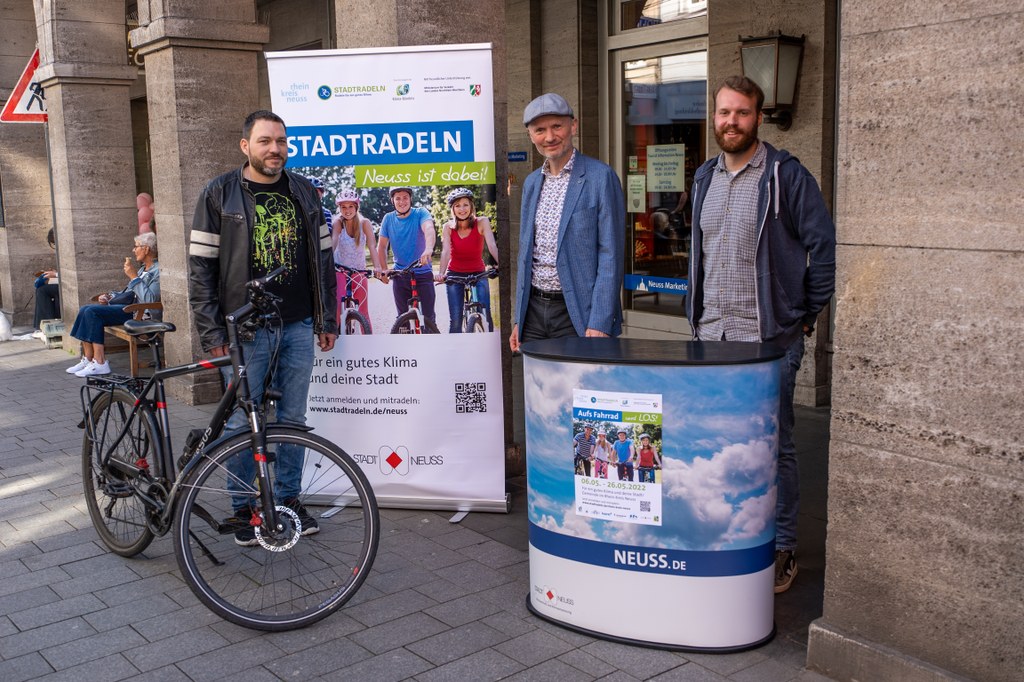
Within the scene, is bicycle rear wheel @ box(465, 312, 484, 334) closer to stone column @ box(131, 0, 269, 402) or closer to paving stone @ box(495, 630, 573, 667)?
paving stone @ box(495, 630, 573, 667)

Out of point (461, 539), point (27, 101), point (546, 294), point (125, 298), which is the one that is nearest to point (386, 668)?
point (461, 539)

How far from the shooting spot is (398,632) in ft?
14.2

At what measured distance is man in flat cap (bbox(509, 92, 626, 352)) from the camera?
201 inches

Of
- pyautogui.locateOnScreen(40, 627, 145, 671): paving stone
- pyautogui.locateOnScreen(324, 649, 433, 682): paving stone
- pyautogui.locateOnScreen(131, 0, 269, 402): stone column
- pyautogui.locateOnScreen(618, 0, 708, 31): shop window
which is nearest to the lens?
pyautogui.locateOnScreen(324, 649, 433, 682): paving stone

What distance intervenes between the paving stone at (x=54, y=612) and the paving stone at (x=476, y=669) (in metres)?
1.68

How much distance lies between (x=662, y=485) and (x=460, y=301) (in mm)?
2084

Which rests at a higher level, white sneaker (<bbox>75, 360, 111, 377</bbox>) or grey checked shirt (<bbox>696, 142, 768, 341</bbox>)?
grey checked shirt (<bbox>696, 142, 768, 341</bbox>)

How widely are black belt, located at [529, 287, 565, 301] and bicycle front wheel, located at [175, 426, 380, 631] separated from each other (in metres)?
1.35

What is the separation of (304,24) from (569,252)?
1144cm

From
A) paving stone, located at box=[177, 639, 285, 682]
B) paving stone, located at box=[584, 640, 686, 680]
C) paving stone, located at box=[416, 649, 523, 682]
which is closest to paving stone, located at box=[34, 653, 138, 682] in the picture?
paving stone, located at box=[177, 639, 285, 682]

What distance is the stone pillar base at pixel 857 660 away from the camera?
3.52 m

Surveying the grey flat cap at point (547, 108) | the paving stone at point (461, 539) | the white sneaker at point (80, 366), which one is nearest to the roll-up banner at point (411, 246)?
the paving stone at point (461, 539)

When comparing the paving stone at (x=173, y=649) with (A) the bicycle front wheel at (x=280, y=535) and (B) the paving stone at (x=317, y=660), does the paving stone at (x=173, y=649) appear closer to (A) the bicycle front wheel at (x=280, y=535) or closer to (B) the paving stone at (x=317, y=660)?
(A) the bicycle front wheel at (x=280, y=535)

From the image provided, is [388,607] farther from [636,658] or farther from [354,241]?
[354,241]
